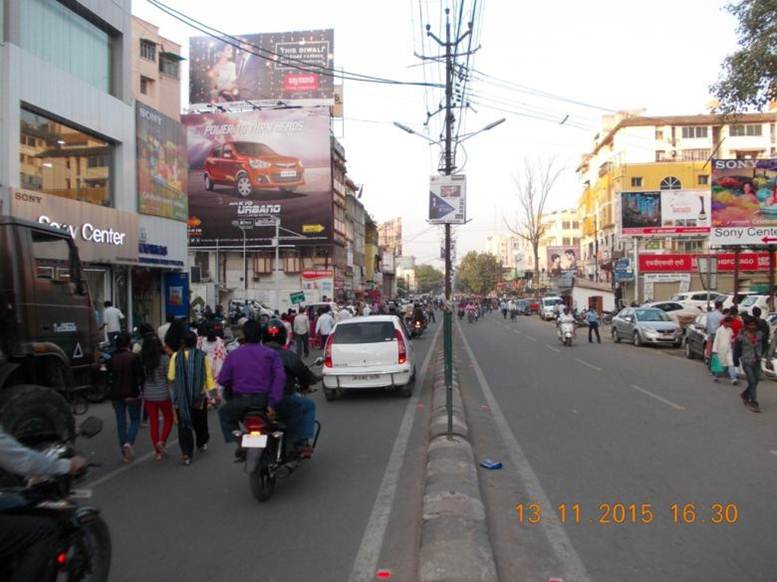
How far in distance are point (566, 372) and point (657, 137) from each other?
2245 inches

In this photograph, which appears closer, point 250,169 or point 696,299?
point 696,299

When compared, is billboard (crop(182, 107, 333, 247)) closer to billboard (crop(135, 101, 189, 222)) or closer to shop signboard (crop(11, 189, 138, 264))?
billboard (crop(135, 101, 189, 222))

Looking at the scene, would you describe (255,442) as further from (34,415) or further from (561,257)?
(561,257)

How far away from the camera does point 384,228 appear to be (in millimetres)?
159125

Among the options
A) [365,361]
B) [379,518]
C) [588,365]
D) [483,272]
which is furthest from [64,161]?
[483,272]

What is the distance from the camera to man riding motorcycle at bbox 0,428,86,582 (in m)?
3.10

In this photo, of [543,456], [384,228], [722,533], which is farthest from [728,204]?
[384,228]

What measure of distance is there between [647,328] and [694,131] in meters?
48.9

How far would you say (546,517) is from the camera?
19.1ft

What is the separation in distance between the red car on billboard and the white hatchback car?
46.0 meters

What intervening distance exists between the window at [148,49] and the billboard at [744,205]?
42.0 m

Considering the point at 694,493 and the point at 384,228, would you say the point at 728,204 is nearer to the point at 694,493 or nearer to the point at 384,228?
the point at 694,493

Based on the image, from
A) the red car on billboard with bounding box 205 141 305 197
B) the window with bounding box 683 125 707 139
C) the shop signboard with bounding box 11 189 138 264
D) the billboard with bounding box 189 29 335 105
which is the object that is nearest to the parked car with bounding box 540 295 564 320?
the red car on billboard with bounding box 205 141 305 197

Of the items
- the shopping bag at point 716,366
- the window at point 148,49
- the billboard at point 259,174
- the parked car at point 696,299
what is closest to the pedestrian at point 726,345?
the shopping bag at point 716,366
